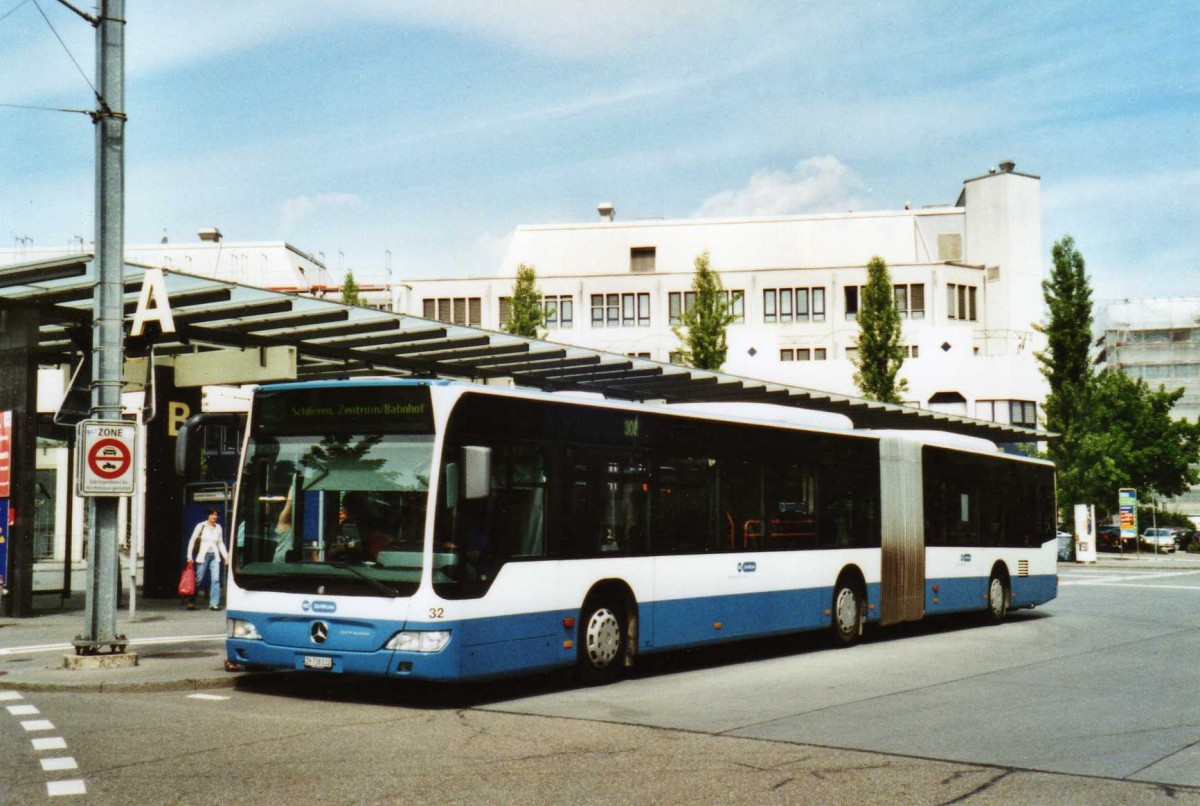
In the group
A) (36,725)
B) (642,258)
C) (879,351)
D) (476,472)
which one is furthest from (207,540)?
(642,258)

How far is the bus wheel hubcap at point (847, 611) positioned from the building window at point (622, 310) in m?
62.6

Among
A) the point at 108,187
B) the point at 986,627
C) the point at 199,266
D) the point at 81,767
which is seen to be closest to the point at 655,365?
the point at 986,627

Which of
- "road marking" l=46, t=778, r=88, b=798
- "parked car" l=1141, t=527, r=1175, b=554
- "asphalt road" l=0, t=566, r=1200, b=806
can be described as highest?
"road marking" l=46, t=778, r=88, b=798

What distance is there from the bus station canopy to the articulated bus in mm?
4477

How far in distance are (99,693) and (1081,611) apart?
60.7 ft

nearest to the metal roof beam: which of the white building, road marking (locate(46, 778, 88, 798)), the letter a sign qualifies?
the letter a sign

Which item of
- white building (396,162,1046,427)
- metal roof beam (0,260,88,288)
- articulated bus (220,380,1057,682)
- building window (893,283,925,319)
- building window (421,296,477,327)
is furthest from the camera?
building window (421,296,477,327)

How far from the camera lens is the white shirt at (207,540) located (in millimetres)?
21938

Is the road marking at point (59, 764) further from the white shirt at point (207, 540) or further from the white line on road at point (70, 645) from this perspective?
the white shirt at point (207, 540)

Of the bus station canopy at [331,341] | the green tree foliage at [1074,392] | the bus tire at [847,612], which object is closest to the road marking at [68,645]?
the bus station canopy at [331,341]

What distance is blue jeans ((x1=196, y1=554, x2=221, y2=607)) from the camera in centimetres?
2168

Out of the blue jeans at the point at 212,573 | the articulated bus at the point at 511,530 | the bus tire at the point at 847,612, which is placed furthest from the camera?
the blue jeans at the point at 212,573

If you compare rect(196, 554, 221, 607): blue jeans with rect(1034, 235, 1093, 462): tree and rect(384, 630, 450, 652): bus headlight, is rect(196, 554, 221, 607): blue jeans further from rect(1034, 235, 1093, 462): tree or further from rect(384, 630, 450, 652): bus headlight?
rect(1034, 235, 1093, 462): tree

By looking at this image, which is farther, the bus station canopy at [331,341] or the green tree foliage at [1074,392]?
the green tree foliage at [1074,392]
